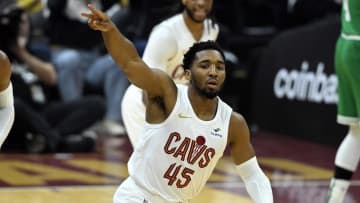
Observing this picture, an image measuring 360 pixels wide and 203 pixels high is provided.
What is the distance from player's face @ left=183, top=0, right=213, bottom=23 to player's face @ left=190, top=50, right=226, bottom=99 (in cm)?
131

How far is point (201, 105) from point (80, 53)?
587 centimetres

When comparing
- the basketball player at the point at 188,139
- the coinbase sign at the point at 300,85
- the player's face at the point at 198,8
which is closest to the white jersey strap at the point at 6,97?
the basketball player at the point at 188,139

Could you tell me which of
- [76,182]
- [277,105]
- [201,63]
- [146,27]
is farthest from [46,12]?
[201,63]

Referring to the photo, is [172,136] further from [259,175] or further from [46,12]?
[46,12]

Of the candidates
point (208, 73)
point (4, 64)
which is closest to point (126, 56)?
point (208, 73)

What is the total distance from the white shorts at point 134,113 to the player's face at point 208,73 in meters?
1.53

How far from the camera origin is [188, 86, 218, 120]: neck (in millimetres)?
4902

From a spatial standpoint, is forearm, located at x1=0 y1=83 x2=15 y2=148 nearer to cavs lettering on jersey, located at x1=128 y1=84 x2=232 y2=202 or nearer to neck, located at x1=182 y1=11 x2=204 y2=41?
cavs lettering on jersey, located at x1=128 y1=84 x2=232 y2=202

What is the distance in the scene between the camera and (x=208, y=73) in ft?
15.6

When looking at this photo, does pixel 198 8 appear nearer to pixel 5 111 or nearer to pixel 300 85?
pixel 5 111

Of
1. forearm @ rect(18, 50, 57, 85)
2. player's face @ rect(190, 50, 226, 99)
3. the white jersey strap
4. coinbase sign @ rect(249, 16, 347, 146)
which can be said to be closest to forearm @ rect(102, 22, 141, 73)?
player's face @ rect(190, 50, 226, 99)

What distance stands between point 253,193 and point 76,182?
114 inches

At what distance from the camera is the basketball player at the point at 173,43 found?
20.2 feet

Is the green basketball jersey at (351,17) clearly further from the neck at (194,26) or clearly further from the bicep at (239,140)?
the bicep at (239,140)
